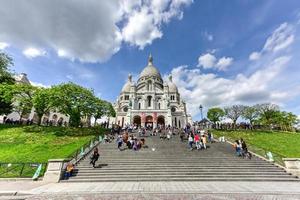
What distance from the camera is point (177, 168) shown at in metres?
12.3

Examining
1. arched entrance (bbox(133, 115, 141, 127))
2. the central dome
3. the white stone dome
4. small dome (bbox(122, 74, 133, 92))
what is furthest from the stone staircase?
the central dome

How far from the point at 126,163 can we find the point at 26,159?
8.39 meters

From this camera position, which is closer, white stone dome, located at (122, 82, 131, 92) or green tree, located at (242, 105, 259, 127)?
green tree, located at (242, 105, 259, 127)

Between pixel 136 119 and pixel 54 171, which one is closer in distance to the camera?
pixel 54 171

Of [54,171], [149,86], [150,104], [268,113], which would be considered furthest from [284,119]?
[54,171]

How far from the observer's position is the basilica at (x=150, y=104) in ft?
165

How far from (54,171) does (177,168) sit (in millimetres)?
7496

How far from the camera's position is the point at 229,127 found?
3381cm

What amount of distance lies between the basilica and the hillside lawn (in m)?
23.4

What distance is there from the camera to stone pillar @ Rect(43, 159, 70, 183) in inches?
403

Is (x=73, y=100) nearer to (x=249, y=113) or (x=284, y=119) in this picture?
(x=249, y=113)

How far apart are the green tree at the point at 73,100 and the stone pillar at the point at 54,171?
1723cm

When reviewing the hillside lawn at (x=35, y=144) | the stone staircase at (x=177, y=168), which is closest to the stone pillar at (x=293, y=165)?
the stone staircase at (x=177, y=168)

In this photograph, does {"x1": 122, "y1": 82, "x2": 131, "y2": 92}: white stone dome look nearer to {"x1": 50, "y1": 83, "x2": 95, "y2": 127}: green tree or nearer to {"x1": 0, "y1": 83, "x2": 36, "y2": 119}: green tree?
{"x1": 0, "y1": 83, "x2": 36, "y2": 119}: green tree
